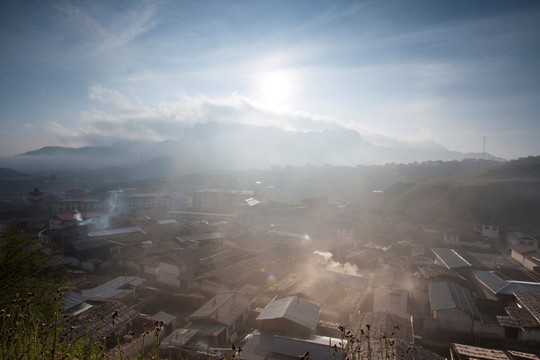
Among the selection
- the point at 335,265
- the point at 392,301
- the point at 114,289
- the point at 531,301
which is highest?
the point at 531,301

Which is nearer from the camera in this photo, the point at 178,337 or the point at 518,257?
the point at 178,337

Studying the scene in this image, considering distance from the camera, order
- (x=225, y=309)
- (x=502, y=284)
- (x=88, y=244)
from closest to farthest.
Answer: (x=225, y=309) → (x=502, y=284) → (x=88, y=244)

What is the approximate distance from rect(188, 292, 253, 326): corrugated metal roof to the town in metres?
0.06

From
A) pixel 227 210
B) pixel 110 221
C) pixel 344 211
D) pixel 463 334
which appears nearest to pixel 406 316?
pixel 463 334

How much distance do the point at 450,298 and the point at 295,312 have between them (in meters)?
6.85

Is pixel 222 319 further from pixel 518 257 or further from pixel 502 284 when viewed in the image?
pixel 518 257

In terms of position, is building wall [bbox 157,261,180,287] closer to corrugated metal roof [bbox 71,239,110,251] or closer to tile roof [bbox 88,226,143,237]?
corrugated metal roof [bbox 71,239,110,251]

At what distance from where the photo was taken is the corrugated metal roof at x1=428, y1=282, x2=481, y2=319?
39.0 ft

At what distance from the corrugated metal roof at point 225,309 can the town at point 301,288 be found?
6cm

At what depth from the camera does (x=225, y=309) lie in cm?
1189

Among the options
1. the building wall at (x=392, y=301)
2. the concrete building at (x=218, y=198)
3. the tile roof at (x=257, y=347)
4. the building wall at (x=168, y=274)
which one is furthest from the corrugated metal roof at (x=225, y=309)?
the concrete building at (x=218, y=198)

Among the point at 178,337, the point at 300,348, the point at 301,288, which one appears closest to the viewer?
the point at 300,348

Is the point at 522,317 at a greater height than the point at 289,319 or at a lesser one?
lesser

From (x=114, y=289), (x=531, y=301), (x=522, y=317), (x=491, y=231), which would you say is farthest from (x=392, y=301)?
(x=491, y=231)
